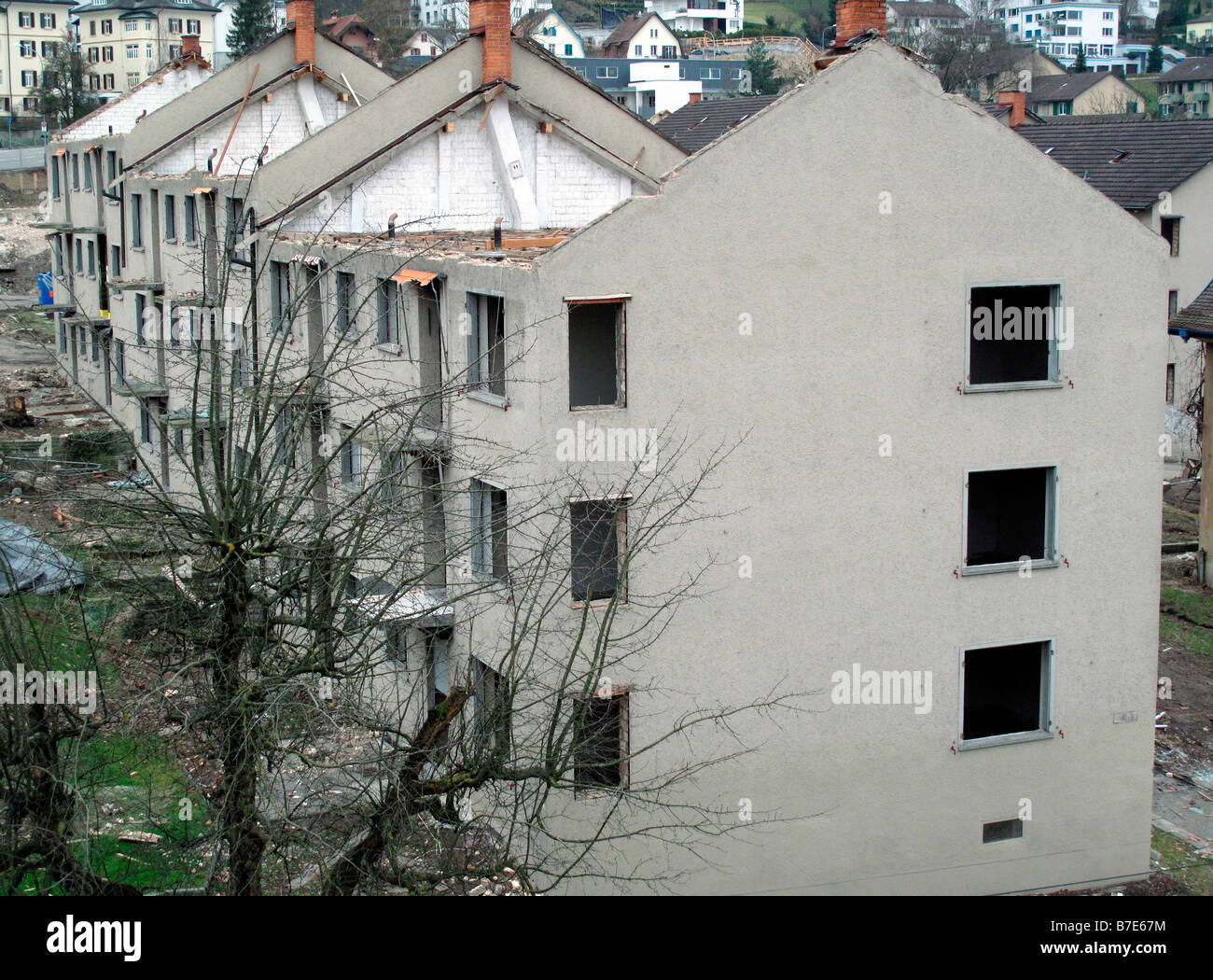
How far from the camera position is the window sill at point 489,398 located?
726 inches

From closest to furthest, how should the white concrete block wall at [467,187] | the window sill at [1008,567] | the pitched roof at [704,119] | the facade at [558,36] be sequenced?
the window sill at [1008,567] < the white concrete block wall at [467,187] < the pitched roof at [704,119] < the facade at [558,36]

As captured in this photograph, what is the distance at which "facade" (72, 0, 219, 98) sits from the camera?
100 meters

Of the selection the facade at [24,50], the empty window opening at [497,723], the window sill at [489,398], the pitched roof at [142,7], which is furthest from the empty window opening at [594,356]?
the facade at [24,50]

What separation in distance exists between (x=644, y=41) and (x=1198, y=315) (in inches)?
3243

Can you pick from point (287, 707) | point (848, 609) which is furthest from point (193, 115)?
point (287, 707)

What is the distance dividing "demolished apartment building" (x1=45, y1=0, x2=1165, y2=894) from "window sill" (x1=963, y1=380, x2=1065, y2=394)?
1.5 inches

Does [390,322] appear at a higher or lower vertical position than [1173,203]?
lower

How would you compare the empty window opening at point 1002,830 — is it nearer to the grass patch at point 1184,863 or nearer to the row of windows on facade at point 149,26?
the grass patch at point 1184,863

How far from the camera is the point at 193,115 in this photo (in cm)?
3678

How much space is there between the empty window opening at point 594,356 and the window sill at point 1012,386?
5194mm

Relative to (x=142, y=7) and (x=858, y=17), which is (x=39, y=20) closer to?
(x=142, y=7)

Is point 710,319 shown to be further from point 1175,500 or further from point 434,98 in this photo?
point 1175,500
